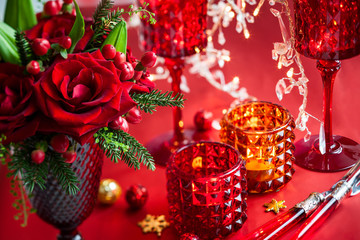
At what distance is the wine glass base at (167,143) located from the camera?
2.94 feet

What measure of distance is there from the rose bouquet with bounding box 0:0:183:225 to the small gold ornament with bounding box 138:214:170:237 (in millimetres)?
134

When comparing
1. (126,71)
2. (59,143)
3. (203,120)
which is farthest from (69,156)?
(203,120)

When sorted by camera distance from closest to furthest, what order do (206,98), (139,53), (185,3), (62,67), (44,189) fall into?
(62,67) < (44,189) < (185,3) < (206,98) < (139,53)

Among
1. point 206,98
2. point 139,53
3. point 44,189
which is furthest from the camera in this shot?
point 139,53

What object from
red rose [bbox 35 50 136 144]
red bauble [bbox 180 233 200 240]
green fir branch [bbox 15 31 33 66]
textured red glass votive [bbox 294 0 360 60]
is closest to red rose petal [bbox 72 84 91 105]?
red rose [bbox 35 50 136 144]

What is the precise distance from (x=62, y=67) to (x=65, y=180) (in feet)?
0.49

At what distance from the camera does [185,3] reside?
84 centimetres

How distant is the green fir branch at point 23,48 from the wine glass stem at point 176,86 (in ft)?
1.11

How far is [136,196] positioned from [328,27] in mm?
387

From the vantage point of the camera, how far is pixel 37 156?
59 centimetres

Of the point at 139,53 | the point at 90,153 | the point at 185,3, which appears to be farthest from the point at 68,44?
the point at 139,53

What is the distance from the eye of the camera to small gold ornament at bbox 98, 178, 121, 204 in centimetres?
80

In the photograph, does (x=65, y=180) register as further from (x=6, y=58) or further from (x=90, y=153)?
(x=6, y=58)

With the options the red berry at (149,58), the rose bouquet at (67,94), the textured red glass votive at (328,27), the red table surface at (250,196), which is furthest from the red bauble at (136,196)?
the textured red glass votive at (328,27)
